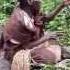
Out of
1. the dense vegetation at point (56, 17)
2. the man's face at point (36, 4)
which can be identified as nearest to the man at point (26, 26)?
the man's face at point (36, 4)

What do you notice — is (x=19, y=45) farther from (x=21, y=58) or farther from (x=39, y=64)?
(x=39, y=64)

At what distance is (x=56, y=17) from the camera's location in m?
3.41

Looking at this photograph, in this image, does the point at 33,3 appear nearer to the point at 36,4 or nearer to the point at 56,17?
the point at 36,4

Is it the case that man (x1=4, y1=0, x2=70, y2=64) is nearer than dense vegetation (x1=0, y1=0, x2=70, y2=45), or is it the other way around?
man (x1=4, y1=0, x2=70, y2=64)

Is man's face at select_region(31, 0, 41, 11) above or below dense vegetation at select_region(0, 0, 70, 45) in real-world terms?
above

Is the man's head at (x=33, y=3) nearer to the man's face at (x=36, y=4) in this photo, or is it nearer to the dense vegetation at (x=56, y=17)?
the man's face at (x=36, y=4)

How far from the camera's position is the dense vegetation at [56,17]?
3.10 metres

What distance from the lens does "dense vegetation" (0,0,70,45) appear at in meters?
3.10

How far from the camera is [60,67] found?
256 cm

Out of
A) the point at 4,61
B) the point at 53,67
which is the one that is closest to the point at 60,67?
the point at 53,67

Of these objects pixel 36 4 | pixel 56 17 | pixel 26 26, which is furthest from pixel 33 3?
pixel 56 17

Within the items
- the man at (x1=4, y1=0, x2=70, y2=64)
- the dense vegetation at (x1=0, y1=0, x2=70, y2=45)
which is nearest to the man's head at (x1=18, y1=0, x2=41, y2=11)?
the man at (x1=4, y1=0, x2=70, y2=64)

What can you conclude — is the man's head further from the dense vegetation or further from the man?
the dense vegetation

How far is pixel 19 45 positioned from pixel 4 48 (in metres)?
0.12
